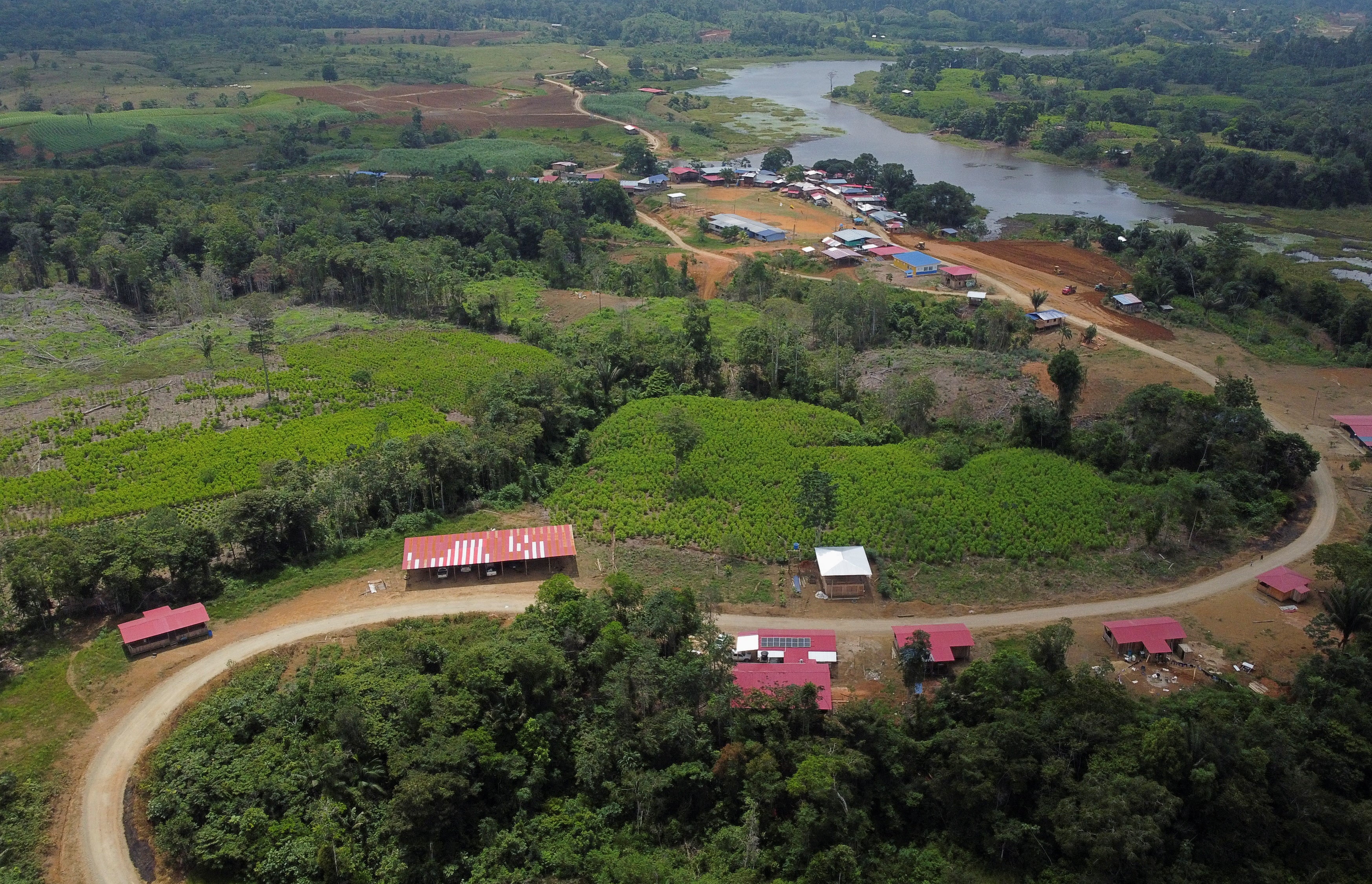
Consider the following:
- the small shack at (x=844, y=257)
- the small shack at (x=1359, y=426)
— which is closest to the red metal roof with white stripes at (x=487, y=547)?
the small shack at (x=1359, y=426)

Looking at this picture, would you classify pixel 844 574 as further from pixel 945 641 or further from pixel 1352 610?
pixel 1352 610

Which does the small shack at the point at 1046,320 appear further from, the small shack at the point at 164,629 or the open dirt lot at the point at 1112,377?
the small shack at the point at 164,629

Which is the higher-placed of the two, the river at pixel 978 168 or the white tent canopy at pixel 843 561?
the white tent canopy at pixel 843 561

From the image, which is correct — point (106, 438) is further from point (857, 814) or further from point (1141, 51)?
point (1141, 51)

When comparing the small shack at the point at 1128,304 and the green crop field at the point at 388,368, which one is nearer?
the green crop field at the point at 388,368

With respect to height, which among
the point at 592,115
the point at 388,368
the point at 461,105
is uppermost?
the point at 461,105

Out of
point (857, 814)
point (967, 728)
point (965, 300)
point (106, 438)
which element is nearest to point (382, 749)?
point (857, 814)

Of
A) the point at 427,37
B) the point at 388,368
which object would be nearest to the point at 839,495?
the point at 388,368
